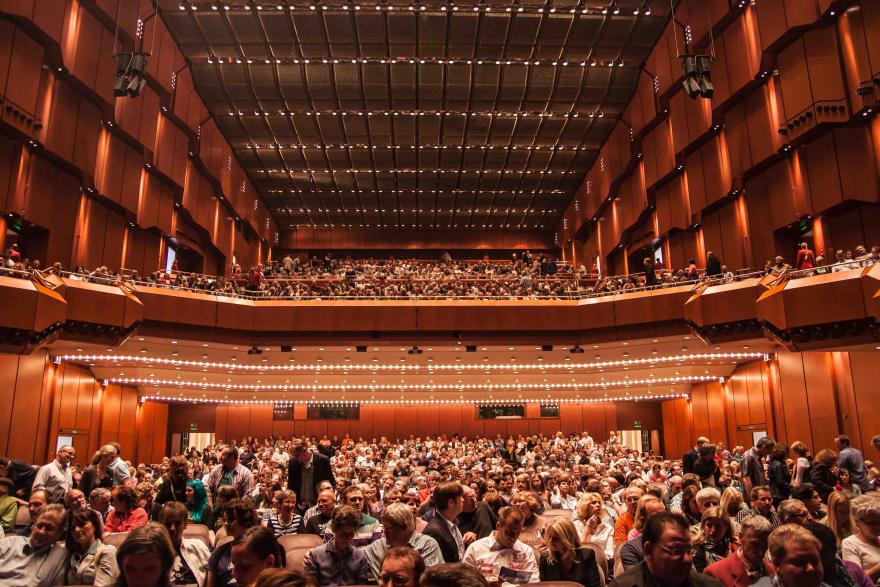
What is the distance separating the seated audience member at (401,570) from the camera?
250cm

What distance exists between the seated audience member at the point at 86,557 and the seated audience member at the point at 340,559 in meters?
1.22

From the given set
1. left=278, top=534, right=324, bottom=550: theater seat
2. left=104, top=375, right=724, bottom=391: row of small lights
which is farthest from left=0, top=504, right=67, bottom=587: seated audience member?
left=104, top=375, right=724, bottom=391: row of small lights

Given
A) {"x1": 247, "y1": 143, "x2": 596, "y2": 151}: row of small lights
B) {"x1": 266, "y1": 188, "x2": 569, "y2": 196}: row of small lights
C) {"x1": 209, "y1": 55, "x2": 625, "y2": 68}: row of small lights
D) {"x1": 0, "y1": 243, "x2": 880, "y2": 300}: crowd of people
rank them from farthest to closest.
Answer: {"x1": 266, "y1": 188, "x2": 569, "y2": 196}: row of small lights → {"x1": 247, "y1": 143, "x2": 596, "y2": 151}: row of small lights → {"x1": 209, "y1": 55, "x2": 625, "y2": 68}: row of small lights → {"x1": 0, "y1": 243, "x2": 880, "y2": 300}: crowd of people

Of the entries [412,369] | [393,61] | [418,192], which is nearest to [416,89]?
[393,61]

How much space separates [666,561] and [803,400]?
15.2m

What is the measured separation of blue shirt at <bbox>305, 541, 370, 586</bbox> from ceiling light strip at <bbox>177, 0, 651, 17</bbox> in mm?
16307

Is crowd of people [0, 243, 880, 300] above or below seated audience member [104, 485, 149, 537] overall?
above

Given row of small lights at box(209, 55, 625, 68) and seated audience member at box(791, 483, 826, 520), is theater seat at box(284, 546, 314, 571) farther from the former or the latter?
row of small lights at box(209, 55, 625, 68)

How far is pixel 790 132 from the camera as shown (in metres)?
15.0

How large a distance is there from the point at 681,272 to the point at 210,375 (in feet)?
50.8

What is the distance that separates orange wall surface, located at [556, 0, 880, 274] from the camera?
13867 mm

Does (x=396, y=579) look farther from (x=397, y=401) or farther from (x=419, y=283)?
(x=397, y=401)

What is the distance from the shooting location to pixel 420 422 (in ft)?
97.3

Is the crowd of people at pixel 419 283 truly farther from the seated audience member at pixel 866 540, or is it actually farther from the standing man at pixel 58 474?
the seated audience member at pixel 866 540
